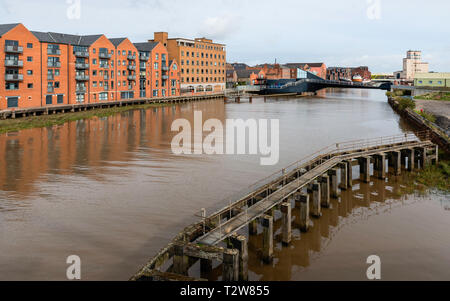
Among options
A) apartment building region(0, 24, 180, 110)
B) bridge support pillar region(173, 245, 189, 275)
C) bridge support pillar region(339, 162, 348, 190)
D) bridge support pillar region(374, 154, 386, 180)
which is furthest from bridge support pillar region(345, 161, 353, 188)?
apartment building region(0, 24, 180, 110)

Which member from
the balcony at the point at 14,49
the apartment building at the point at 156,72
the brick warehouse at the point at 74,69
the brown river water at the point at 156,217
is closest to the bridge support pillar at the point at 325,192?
the brown river water at the point at 156,217

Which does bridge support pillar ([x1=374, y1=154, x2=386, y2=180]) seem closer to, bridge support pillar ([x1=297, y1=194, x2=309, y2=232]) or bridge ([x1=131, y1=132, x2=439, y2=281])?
bridge ([x1=131, y1=132, x2=439, y2=281])

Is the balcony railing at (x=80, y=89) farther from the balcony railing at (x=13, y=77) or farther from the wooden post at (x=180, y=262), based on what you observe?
the wooden post at (x=180, y=262)

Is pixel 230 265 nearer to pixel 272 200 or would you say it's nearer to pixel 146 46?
pixel 272 200

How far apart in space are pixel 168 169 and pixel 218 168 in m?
3.77

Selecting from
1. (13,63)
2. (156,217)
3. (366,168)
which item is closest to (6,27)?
(13,63)

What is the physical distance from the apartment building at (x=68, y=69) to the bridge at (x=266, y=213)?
51.5 m

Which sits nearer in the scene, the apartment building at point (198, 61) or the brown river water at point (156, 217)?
the brown river water at point (156, 217)

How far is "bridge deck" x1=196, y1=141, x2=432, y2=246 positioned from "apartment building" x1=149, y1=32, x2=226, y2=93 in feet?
287

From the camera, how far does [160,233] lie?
18.5 meters

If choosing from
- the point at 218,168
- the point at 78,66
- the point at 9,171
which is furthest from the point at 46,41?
the point at 218,168

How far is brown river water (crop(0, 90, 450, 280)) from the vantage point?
15.9 m

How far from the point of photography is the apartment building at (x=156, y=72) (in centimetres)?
9338

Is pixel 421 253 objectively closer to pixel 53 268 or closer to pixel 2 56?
pixel 53 268
